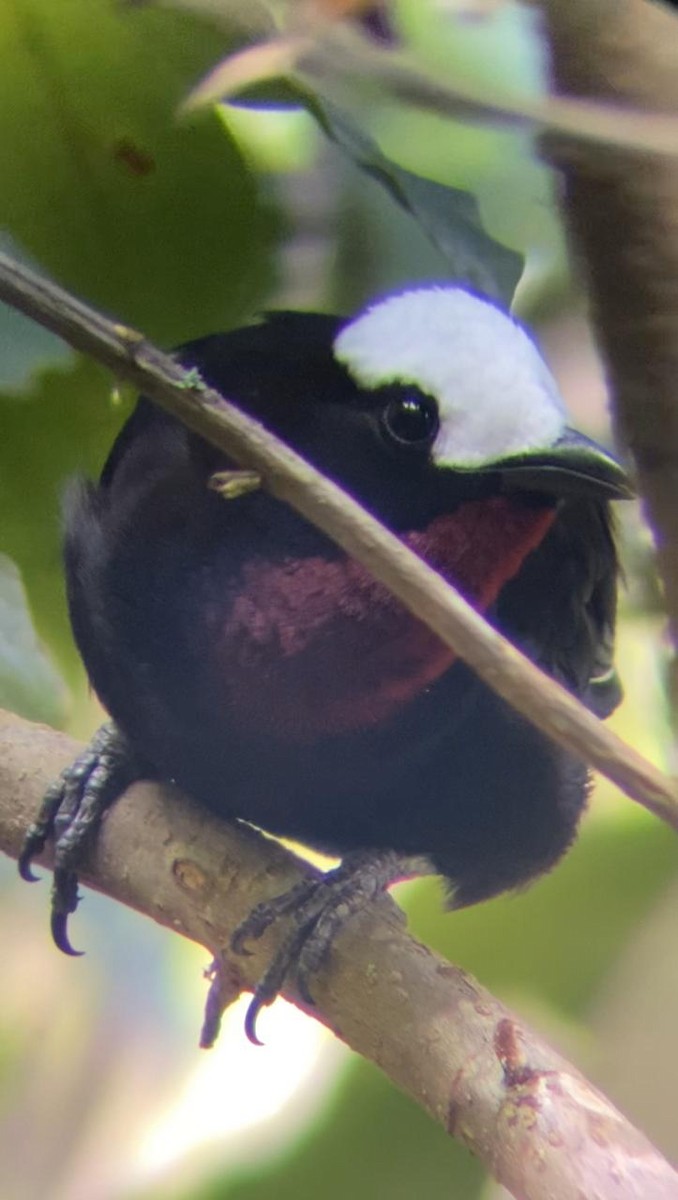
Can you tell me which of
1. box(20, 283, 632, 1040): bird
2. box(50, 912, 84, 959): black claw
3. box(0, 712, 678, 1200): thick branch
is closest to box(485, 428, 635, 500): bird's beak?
box(20, 283, 632, 1040): bird

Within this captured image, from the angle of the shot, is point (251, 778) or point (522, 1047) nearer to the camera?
point (522, 1047)

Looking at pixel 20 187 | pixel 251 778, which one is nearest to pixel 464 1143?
pixel 251 778

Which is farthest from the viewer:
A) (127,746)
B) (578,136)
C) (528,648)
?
(127,746)

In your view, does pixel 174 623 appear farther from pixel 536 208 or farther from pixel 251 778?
pixel 536 208

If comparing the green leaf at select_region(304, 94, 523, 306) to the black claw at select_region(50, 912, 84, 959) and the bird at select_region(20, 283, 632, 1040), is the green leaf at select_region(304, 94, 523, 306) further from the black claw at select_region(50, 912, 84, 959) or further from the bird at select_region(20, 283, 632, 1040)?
the black claw at select_region(50, 912, 84, 959)

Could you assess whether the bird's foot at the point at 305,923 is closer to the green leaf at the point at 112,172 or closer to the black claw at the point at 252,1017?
the black claw at the point at 252,1017

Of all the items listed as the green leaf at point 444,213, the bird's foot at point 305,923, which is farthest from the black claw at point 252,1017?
the green leaf at point 444,213
